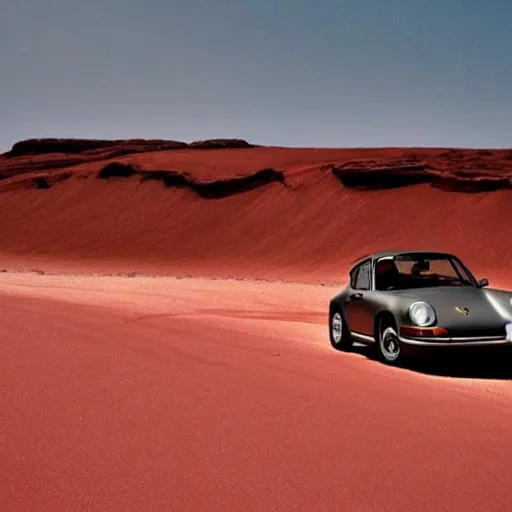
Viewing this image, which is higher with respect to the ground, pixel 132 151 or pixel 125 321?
pixel 132 151

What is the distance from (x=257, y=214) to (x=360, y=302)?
141 feet

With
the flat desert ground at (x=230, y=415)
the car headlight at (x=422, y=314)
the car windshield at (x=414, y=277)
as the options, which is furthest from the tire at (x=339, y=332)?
the car headlight at (x=422, y=314)

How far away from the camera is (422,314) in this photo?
26.9 ft

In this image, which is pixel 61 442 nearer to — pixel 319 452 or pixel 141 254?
pixel 319 452

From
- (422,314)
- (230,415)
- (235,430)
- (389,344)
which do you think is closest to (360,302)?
(389,344)

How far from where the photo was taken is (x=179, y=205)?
57562 millimetres

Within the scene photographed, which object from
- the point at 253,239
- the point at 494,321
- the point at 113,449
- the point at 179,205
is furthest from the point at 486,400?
the point at 179,205

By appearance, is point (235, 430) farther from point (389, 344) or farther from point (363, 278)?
point (363, 278)

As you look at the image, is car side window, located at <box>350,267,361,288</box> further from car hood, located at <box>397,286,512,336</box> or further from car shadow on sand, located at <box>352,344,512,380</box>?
car shadow on sand, located at <box>352,344,512,380</box>

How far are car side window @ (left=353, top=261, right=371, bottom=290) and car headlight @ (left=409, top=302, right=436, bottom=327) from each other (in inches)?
56.0

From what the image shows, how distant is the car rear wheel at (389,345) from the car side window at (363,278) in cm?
95

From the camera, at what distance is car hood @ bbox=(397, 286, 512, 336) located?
26.5 feet

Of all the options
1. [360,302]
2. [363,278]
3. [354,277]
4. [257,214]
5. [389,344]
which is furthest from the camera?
[257,214]

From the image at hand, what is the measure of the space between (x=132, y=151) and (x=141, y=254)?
1776 inches
